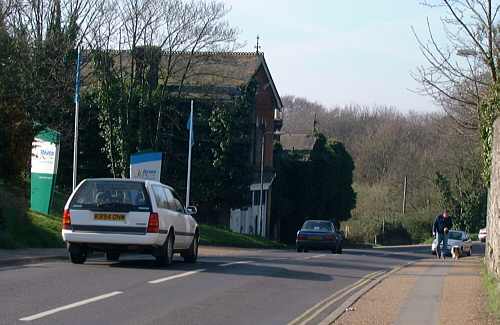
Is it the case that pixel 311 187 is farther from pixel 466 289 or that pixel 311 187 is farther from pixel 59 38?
pixel 466 289

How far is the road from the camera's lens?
11.8 metres

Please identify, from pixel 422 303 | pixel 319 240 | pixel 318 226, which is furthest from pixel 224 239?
pixel 422 303

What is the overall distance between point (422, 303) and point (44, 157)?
664 inches

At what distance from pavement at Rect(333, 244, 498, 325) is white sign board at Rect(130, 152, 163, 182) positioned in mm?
14859

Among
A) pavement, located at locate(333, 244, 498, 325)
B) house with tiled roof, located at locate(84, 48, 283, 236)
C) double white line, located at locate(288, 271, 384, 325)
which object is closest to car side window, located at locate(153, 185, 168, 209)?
double white line, located at locate(288, 271, 384, 325)

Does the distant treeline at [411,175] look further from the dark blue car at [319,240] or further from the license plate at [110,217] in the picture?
the license plate at [110,217]

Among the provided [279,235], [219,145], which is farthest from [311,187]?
[219,145]

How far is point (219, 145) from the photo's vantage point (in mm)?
46656

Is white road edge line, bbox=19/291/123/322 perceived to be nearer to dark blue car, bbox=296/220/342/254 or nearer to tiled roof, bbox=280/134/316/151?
dark blue car, bbox=296/220/342/254

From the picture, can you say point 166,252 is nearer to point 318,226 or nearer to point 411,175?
point 318,226

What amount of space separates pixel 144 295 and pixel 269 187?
43961 mm

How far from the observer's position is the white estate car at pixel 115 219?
691 inches

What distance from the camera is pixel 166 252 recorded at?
18.4 m

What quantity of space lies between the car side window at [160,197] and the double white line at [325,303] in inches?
162
